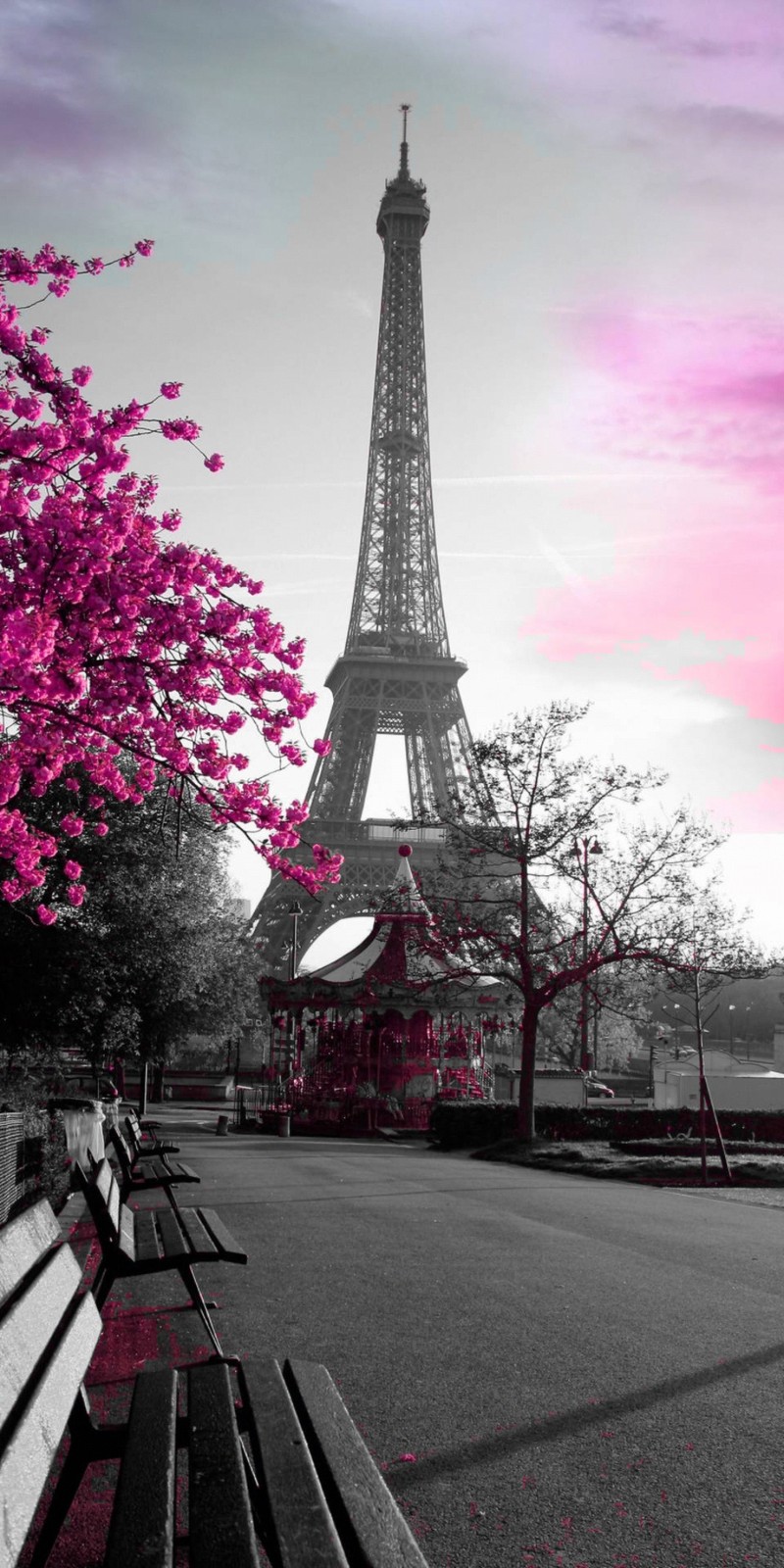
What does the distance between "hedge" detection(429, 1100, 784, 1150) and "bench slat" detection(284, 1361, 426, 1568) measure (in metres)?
23.8

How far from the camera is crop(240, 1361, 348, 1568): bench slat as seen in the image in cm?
247

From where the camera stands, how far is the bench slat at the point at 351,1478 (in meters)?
2.56

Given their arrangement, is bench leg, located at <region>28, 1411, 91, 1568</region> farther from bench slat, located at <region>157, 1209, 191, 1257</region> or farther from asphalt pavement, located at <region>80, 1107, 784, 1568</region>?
bench slat, located at <region>157, 1209, 191, 1257</region>

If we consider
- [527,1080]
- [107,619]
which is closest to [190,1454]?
[107,619]

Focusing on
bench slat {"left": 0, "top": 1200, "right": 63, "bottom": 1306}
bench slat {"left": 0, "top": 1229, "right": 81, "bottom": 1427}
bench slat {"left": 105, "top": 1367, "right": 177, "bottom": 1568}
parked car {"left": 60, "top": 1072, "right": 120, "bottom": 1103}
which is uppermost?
bench slat {"left": 0, "top": 1200, "right": 63, "bottom": 1306}

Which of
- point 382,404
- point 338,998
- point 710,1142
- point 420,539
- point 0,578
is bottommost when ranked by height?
point 710,1142

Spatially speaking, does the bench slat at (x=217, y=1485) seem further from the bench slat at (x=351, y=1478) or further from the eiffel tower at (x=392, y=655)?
the eiffel tower at (x=392, y=655)

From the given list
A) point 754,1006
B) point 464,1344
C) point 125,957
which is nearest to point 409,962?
point 125,957

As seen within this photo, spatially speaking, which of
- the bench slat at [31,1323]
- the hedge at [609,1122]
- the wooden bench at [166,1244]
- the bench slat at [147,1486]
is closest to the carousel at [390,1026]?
the hedge at [609,1122]

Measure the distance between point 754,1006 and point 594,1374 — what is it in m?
105

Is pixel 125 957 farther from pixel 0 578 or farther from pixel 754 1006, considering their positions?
pixel 754 1006

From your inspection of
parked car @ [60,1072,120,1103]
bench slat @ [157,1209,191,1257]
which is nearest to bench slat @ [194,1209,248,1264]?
bench slat @ [157,1209,191,1257]

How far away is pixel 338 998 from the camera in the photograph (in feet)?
98.5

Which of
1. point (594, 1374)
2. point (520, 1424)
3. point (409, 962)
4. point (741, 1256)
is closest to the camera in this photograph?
point (520, 1424)
